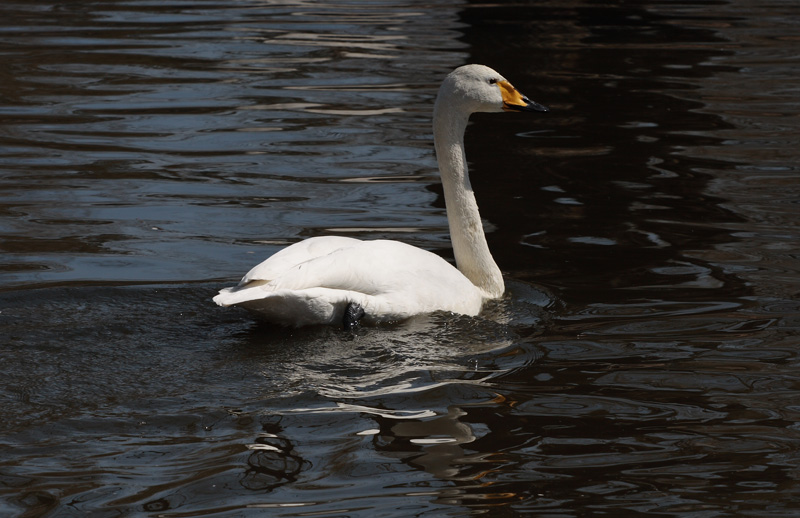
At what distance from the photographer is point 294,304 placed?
6.11 metres

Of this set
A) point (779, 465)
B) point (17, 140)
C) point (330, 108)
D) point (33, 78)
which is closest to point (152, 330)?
point (779, 465)

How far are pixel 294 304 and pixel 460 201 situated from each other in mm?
1661

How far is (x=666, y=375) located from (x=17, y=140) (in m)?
7.47

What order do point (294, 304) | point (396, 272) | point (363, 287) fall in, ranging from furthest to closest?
point (396, 272) → point (363, 287) → point (294, 304)

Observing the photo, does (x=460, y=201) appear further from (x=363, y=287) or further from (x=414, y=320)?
(x=363, y=287)

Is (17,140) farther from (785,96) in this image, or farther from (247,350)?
(785,96)

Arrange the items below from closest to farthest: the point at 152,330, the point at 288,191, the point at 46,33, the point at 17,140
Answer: the point at 152,330
the point at 288,191
the point at 17,140
the point at 46,33

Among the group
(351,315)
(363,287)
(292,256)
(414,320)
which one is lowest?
(414,320)

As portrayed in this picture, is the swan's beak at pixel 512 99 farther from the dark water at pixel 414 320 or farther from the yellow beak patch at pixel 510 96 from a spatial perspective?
the dark water at pixel 414 320

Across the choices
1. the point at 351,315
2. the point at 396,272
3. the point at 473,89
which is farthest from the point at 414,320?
the point at 473,89

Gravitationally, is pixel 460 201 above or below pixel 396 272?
above

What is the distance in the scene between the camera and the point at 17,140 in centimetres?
1123

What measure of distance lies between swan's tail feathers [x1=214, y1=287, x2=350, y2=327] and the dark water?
108mm

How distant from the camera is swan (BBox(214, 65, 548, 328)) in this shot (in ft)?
20.1
